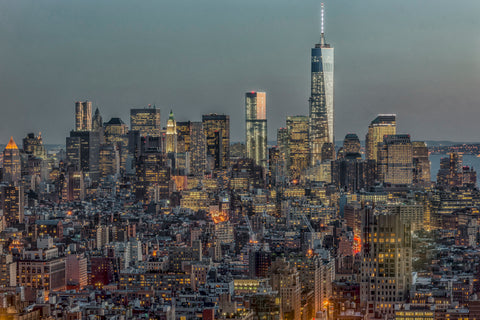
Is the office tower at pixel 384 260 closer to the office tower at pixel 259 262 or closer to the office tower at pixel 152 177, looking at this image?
the office tower at pixel 259 262

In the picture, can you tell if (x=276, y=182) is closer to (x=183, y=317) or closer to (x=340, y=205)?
(x=340, y=205)

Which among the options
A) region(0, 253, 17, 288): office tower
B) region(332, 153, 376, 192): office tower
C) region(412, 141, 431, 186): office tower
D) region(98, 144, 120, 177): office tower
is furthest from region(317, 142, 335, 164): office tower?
region(0, 253, 17, 288): office tower

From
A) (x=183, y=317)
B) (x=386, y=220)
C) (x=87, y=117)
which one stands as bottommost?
(x=183, y=317)


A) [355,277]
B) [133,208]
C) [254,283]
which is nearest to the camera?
[254,283]

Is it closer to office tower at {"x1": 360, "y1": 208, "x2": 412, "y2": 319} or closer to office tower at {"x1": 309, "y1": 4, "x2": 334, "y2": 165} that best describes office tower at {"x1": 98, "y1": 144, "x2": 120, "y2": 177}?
office tower at {"x1": 309, "y1": 4, "x2": 334, "y2": 165}

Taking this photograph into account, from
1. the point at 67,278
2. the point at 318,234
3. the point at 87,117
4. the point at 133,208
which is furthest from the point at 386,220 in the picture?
the point at 87,117

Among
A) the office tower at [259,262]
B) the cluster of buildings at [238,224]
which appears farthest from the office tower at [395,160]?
the office tower at [259,262]

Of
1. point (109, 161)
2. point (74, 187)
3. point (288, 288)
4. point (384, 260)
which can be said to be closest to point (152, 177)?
point (74, 187)
